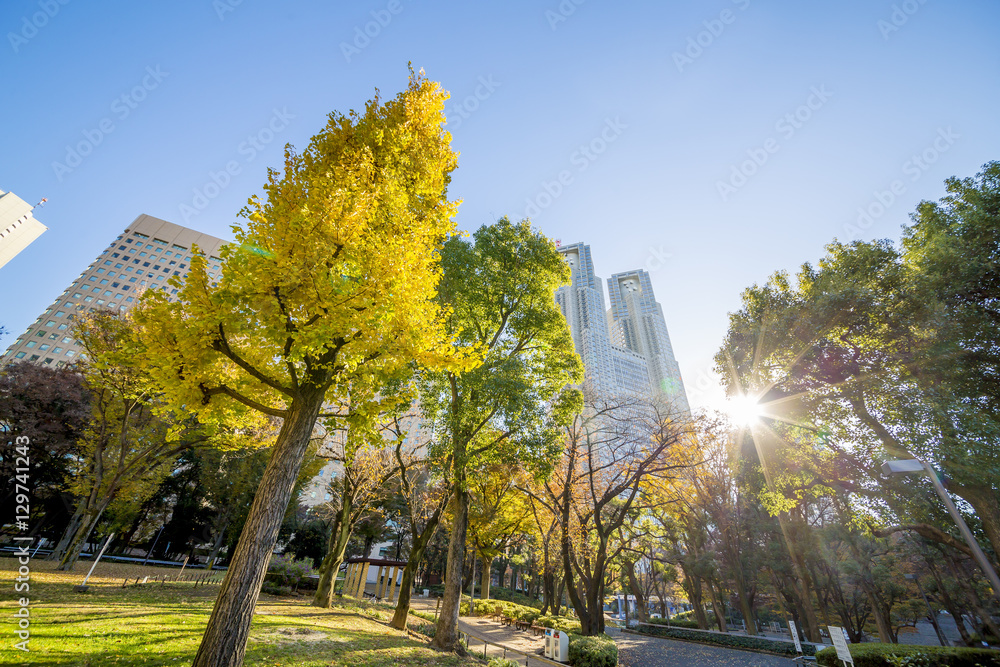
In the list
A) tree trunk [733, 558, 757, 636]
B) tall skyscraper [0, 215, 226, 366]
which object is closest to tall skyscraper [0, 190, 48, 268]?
tall skyscraper [0, 215, 226, 366]

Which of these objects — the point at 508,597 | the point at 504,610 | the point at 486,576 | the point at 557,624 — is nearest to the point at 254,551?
the point at 557,624

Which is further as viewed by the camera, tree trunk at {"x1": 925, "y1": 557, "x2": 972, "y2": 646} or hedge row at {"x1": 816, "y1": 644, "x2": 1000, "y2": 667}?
tree trunk at {"x1": 925, "y1": 557, "x2": 972, "y2": 646}

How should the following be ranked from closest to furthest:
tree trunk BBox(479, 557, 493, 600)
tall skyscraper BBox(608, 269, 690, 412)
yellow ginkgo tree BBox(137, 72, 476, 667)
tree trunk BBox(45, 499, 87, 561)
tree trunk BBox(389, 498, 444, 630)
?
yellow ginkgo tree BBox(137, 72, 476, 667), tree trunk BBox(389, 498, 444, 630), tree trunk BBox(45, 499, 87, 561), tree trunk BBox(479, 557, 493, 600), tall skyscraper BBox(608, 269, 690, 412)

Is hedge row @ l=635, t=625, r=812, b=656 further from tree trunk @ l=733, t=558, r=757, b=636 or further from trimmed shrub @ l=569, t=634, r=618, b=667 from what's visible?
trimmed shrub @ l=569, t=634, r=618, b=667

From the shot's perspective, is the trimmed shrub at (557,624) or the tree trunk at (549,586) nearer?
the trimmed shrub at (557,624)

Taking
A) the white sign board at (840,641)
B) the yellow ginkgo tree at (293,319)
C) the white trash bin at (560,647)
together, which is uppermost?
the yellow ginkgo tree at (293,319)

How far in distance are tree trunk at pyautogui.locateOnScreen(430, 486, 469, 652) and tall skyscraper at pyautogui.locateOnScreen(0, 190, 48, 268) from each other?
7139 centimetres

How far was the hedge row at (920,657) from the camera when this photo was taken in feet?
34.8

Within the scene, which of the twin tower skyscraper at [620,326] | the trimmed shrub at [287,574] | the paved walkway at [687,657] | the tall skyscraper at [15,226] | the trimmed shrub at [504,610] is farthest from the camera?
the twin tower skyscraper at [620,326]

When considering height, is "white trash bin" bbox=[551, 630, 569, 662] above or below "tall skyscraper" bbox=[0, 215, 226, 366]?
below

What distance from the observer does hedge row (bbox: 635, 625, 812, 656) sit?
1705cm

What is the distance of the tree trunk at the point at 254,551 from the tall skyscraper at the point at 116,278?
73710mm

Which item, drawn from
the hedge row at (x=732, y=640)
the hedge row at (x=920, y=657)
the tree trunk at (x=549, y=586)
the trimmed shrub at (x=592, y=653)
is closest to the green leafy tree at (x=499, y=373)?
the trimmed shrub at (x=592, y=653)

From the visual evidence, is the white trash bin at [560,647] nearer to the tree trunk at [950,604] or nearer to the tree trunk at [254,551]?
the tree trunk at [254,551]
